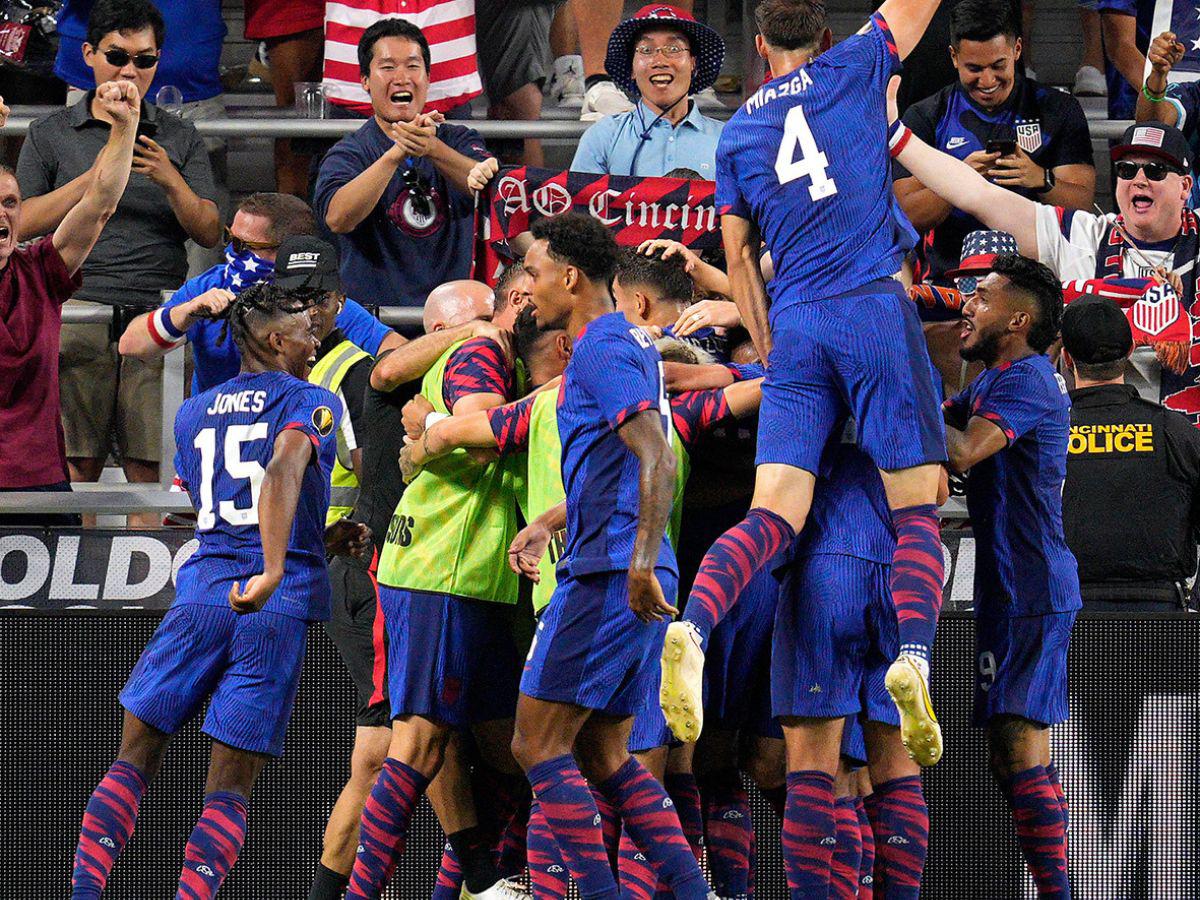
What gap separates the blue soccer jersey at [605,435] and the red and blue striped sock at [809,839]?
2.59 feet

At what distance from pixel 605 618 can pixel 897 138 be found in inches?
97.0

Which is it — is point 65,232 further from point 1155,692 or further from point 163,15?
point 1155,692

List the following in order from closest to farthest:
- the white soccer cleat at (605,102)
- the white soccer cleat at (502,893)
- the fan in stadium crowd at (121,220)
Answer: the white soccer cleat at (502,893) < the fan in stadium crowd at (121,220) < the white soccer cleat at (605,102)

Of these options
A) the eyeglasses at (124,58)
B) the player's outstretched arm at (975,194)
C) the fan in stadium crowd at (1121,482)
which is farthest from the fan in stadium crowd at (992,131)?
the eyeglasses at (124,58)

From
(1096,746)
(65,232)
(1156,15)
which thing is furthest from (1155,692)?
(65,232)

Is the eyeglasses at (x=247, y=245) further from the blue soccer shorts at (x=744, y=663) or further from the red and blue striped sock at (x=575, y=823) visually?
the red and blue striped sock at (x=575, y=823)

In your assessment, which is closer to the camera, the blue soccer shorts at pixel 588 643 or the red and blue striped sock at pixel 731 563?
the red and blue striped sock at pixel 731 563

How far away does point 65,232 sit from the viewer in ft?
24.9

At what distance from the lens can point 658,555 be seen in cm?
520

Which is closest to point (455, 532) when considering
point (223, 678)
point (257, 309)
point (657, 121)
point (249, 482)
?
point (249, 482)

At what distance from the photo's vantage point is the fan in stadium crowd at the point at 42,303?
731 centimetres

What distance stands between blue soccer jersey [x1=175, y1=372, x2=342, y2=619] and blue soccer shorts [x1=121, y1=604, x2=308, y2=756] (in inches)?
3.1

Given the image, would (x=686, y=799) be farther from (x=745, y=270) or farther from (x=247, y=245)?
(x=247, y=245)

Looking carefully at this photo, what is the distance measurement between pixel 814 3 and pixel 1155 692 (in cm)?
271
